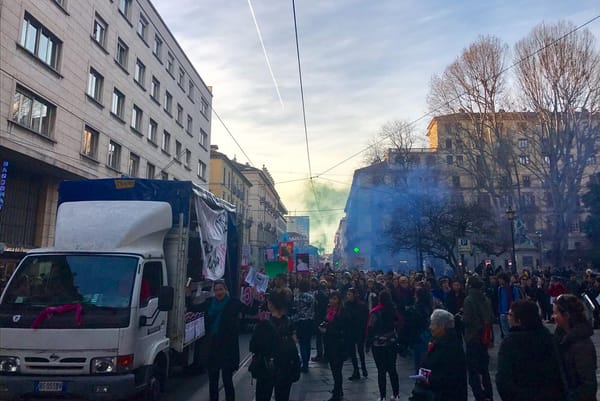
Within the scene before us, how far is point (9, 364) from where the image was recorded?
5215 millimetres

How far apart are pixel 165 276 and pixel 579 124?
29.4 m

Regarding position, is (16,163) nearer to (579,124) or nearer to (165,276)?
(165,276)

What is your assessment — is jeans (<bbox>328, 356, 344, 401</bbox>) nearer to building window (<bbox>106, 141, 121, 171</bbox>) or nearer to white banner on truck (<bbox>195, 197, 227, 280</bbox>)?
white banner on truck (<bbox>195, 197, 227, 280</bbox>)

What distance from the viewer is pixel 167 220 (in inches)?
272

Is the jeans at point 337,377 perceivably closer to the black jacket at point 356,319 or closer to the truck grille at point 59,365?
the black jacket at point 356,319

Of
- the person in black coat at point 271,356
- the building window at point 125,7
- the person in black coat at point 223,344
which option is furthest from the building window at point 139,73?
the person in black coat at point 271,356

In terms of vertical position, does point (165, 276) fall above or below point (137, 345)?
above

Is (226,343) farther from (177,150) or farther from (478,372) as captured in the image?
(177,150)

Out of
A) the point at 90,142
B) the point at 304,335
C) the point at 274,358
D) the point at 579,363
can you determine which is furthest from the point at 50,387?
the point at 90,142

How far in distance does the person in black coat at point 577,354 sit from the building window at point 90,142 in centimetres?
1946

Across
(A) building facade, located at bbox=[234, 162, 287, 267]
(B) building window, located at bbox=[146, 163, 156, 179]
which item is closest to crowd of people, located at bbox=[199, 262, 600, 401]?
(B) building window, located at bbox=[146, 163, 156, 179]

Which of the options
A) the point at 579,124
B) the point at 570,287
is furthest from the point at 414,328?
the point at 579,124

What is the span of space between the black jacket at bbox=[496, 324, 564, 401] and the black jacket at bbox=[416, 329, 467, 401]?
404 millimetres

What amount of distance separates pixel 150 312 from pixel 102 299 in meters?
0.67
